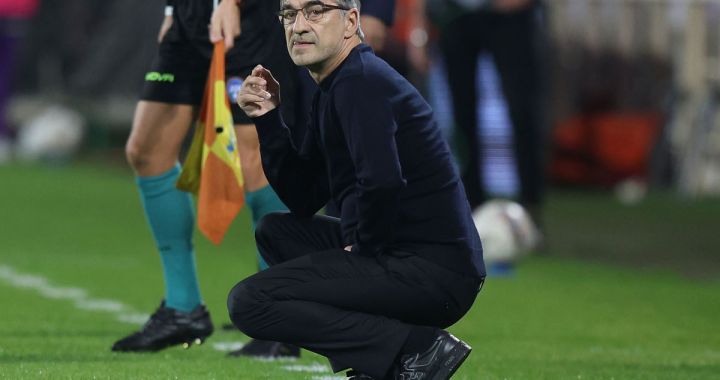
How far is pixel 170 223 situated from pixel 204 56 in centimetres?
62

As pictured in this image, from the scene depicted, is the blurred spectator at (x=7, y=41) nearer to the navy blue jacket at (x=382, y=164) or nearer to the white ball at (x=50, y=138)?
the white ball at (x=50, y=138)

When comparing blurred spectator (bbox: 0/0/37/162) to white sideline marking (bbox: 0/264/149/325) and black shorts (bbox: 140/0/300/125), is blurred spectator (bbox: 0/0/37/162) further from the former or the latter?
black shorts (bbox: 140/0/300/125)

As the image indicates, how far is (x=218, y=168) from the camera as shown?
569cm

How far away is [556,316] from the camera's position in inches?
303

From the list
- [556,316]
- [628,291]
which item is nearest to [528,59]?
[628,291]

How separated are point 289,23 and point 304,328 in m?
0.86

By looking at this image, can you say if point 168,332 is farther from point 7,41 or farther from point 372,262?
point 7,41

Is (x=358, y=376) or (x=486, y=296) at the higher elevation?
(x=358, y=376)

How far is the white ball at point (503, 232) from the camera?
9.24 m

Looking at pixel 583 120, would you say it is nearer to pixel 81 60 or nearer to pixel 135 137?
pixel 81 60

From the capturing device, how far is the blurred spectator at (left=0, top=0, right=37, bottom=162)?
17141 mm

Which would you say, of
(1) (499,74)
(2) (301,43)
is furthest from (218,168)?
(1) (499,74)

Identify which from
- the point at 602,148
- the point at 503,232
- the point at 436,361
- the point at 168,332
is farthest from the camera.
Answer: the point at 602,148

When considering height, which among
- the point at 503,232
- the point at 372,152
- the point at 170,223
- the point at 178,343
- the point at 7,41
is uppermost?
the point at 372,152
